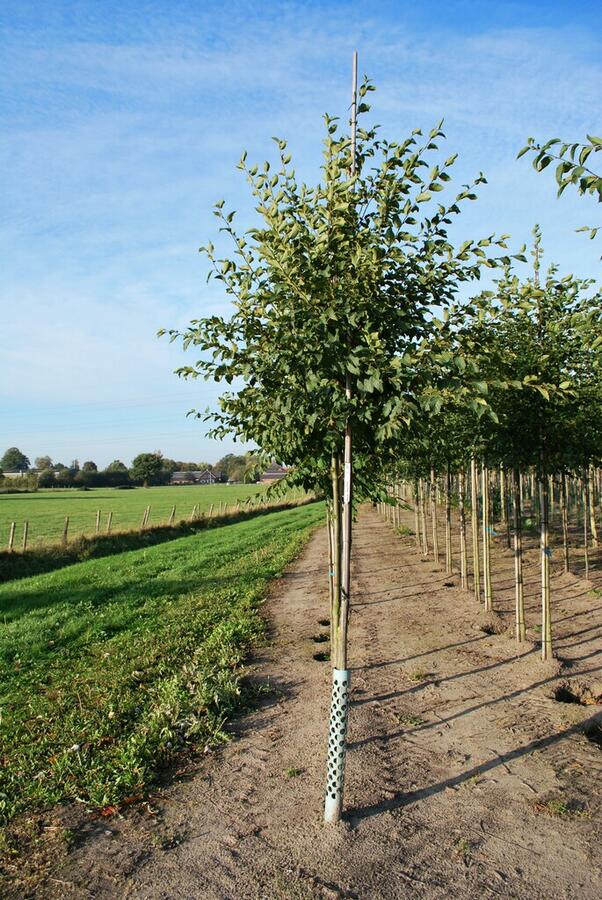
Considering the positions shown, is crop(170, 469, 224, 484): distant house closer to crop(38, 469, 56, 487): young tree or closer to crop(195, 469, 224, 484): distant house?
crop(195, 469, 224, 484): distant house

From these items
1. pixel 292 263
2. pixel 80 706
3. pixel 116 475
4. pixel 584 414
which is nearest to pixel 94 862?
pixel 80 706

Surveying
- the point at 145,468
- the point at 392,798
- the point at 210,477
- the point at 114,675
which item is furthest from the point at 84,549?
the point at 210,477

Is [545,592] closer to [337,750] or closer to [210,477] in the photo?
[337,750]

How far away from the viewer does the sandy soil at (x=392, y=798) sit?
445 cm

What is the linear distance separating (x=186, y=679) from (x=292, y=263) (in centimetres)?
571

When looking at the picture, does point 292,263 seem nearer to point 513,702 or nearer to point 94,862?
point 94,862

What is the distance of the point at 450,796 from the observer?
5598mm

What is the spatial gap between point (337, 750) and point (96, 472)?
12760 cm

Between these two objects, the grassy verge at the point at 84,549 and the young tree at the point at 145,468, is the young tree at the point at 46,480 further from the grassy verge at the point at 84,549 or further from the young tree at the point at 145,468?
the grassy verge at the point at 84,549

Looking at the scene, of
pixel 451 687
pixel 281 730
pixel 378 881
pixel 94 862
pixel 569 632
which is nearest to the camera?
pixel 378 881

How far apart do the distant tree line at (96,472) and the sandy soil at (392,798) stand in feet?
274

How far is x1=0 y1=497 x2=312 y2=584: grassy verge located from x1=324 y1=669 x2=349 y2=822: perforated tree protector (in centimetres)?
2116

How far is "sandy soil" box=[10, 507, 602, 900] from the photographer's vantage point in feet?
14.6

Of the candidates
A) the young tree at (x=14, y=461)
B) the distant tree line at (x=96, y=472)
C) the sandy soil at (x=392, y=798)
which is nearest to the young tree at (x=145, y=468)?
the distant tree line at (x=96, y=472)
